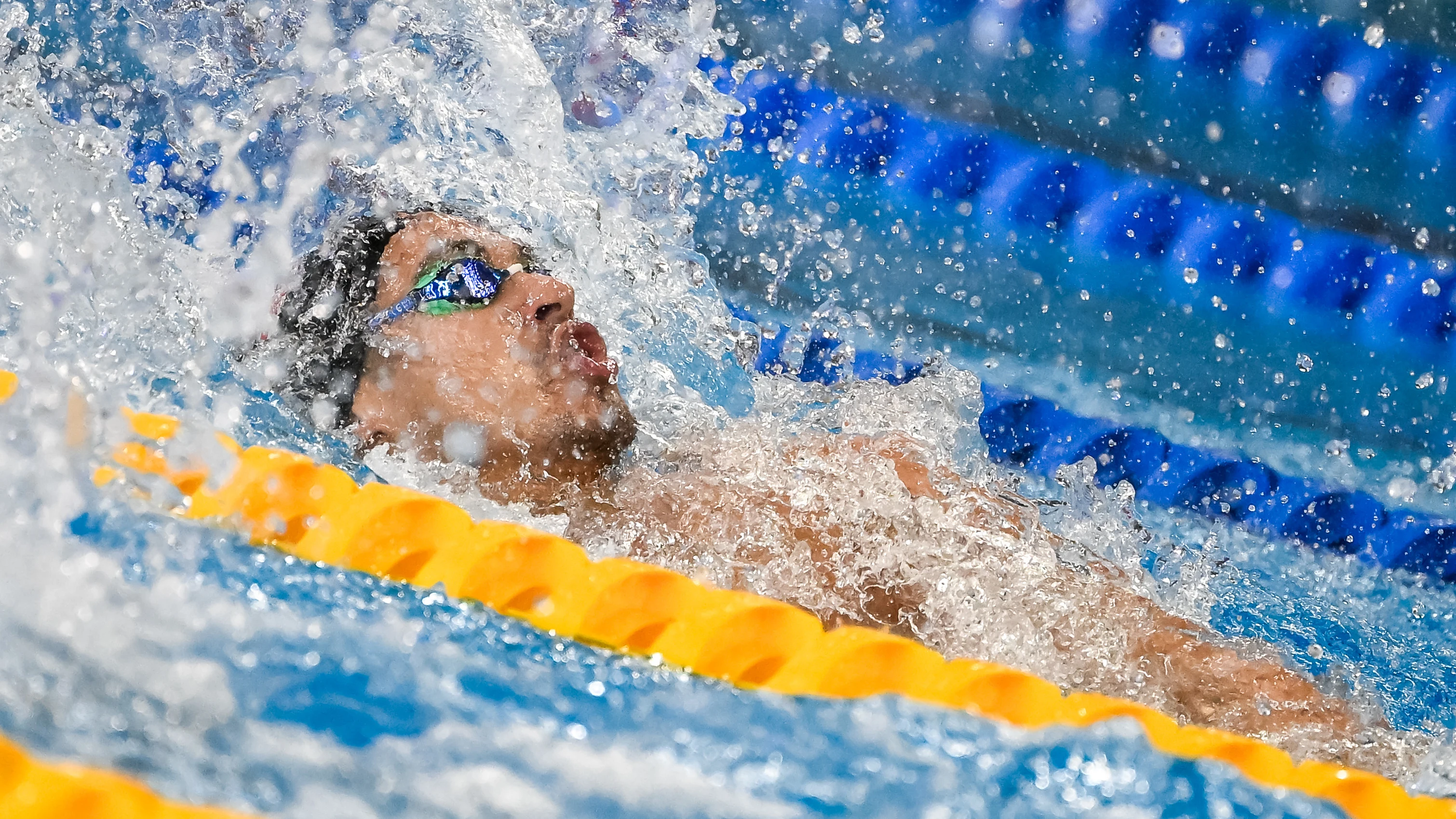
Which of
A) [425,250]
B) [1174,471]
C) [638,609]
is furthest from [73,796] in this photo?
[1174,471]

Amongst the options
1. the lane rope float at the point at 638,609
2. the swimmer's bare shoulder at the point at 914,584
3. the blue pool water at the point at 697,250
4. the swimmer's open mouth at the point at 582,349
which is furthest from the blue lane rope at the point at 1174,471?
the lane rope float at the point at 638,609

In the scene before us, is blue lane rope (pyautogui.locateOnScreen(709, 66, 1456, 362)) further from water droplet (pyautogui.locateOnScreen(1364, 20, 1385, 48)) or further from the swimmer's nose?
the swimmer's nose

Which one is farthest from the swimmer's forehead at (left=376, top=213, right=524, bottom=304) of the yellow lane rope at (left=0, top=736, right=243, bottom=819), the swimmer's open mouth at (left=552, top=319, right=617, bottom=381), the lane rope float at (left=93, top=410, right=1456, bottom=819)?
the yellow lane rope at (left=0, top=736, right=243, bottom=819)

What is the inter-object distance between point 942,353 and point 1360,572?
2.35ft

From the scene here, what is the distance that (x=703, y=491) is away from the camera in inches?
57.7

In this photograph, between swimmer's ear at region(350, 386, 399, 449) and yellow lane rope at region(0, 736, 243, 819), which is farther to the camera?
swimmer's ear at region(350, 386, 399, 449)

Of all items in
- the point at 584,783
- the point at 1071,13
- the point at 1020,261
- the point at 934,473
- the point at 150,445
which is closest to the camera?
the point at 584,783

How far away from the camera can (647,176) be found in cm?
193

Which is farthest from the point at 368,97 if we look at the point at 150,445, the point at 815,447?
the point at 150,445

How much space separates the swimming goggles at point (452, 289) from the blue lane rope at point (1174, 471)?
68 cm

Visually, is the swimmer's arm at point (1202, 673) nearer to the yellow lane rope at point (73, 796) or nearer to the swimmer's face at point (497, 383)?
the swimmer's face at point (497, 383)

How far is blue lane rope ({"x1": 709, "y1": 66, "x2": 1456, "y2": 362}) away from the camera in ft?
5.46

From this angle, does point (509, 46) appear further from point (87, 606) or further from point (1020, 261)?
point (87, 606)

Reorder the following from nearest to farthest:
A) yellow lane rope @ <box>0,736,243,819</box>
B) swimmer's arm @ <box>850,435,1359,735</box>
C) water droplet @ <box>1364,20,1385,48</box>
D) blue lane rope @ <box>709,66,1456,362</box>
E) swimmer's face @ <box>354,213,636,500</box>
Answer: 1. yellow lane rope @ <box>0,736,243,819</box>
2. swimmer's arm @ <box>850,435,1359,735</box>
3. swimmer's face @ <box>354,213,636,500</box>
4. water droplet @ <box>1364,20,1385,48</box>
5. blue lane rope @ <box>709,66,1456,362</box>
